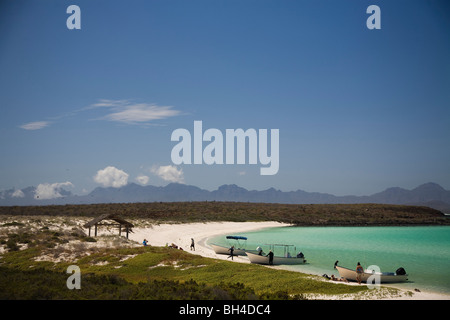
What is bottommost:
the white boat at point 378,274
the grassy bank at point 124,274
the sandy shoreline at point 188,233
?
the sandy shoreline at point 188,233

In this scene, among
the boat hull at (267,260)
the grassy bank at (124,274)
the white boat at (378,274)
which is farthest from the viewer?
the boat hull at (267,260)

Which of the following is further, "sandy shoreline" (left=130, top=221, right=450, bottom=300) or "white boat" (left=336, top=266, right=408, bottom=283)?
"sandy shoreline" (left=130, top=221, right=450, bottom=300)

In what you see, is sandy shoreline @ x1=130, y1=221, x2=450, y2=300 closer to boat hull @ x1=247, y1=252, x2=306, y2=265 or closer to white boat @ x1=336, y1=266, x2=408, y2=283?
boat hull @ x1=247, y1=252, x2=306, y2=265

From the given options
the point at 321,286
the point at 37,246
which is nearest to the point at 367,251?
the point at 321,286

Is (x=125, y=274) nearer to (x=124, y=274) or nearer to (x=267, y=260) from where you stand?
(x=124, y=274)

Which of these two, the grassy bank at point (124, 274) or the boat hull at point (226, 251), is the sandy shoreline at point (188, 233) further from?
the grassy bank at point (124, 274)

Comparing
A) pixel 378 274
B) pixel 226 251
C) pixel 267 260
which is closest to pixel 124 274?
pixel 267 260

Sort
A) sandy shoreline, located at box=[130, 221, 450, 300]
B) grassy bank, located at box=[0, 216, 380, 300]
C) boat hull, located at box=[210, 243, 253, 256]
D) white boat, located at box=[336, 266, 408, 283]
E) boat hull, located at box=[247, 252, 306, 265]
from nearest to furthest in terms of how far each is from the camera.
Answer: grassy bank, located at box=[0, 216, 380, 300] < white boat, located at box=[336, 266, 408, 283] < boat hull, located at box=[247, 252, 306, 265] < boat hull, located at box=[210, 243, 253, 256] < sandy shoreline, located at box=[130, 221, 450, 300]

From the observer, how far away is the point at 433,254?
4900 centimetres

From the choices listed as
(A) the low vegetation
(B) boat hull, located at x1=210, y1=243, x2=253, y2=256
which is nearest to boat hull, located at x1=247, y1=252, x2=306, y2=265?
(A) the low vegetation

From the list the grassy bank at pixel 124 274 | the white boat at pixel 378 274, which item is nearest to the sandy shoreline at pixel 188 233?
the grassy bank at pixel 124 274

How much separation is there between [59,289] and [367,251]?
45.1 m
